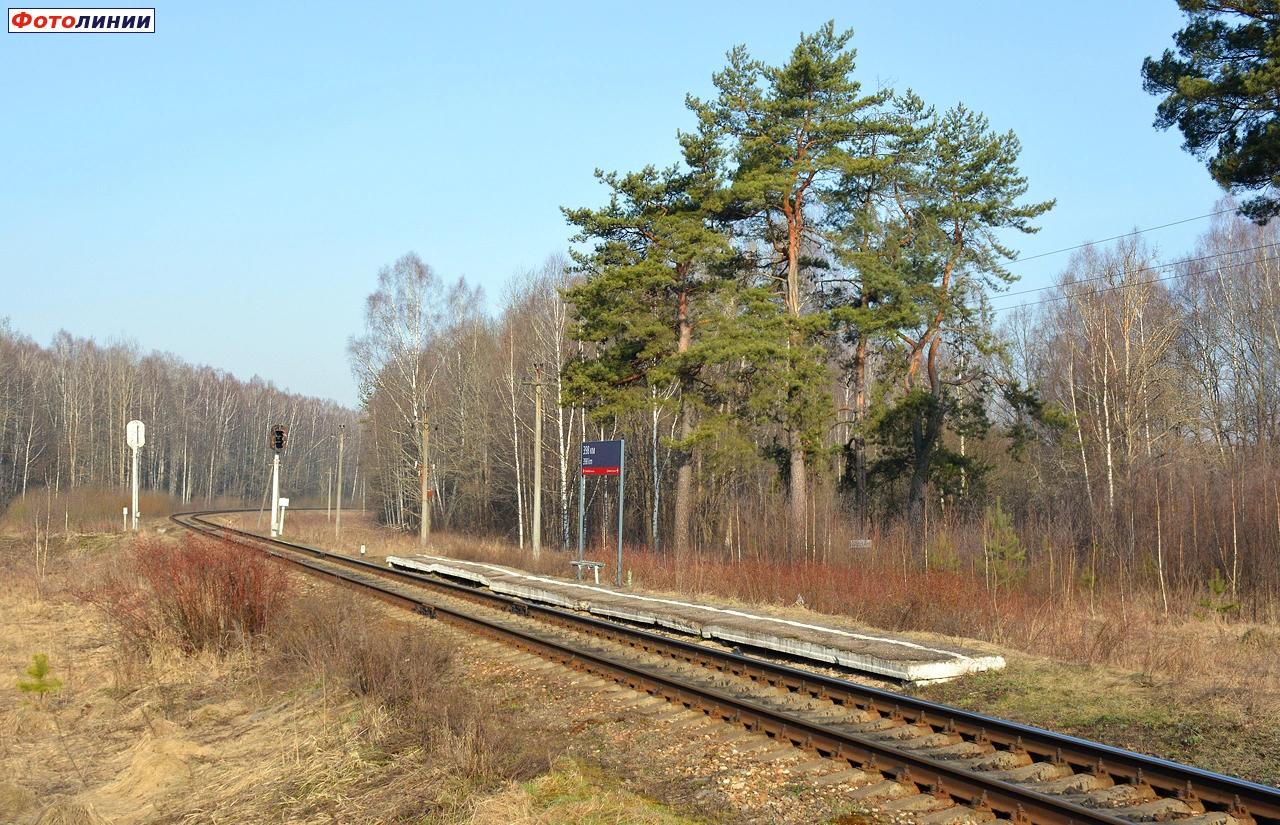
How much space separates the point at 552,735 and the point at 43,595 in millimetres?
16136

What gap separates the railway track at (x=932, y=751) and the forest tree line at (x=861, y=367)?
9029 mm

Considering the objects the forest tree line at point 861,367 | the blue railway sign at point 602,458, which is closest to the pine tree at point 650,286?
the forest tree line at point 861,367

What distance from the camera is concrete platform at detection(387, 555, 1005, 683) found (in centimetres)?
1056

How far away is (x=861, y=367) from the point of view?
3197 cm

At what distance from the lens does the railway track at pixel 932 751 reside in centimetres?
620

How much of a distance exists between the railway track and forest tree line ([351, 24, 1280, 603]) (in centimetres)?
903

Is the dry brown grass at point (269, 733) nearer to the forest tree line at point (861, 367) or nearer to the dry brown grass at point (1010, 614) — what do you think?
the dry brown grass at point (1010, 614)

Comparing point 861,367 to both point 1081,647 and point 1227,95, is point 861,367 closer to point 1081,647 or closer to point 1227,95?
point 1227,95

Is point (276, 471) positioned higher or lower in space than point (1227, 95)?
lower

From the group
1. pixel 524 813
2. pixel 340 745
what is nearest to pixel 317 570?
pixel 340 745

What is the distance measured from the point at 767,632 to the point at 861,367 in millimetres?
20698

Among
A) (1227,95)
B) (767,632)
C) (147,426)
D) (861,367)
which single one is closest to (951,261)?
(861,367)

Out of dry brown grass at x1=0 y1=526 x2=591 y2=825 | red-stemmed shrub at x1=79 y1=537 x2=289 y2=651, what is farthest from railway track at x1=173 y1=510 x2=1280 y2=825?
red-stemmed shrub at x1=79 y1=537 x2=289 y2=651

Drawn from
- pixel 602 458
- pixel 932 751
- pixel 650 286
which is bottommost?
pixel 932 751
